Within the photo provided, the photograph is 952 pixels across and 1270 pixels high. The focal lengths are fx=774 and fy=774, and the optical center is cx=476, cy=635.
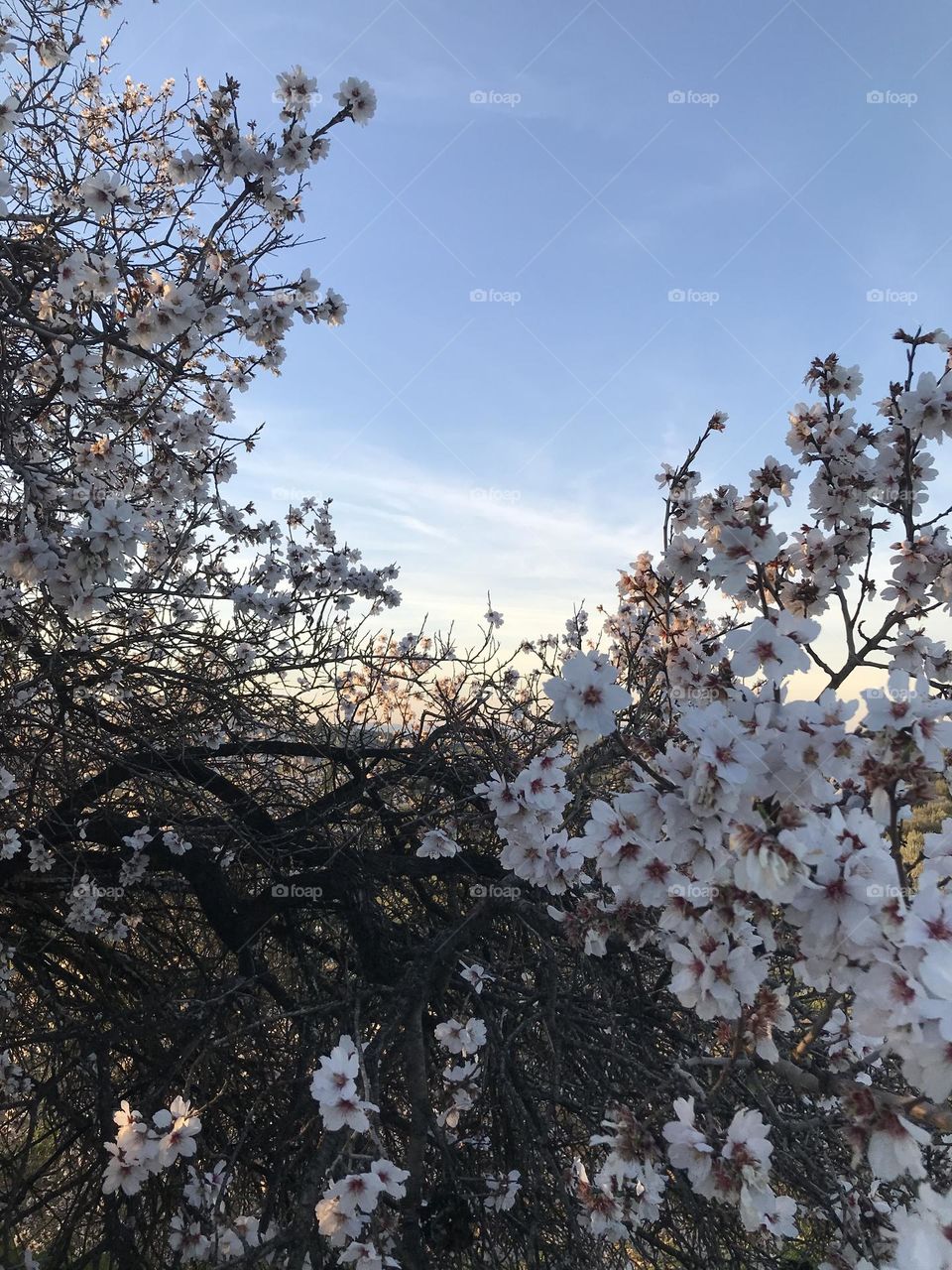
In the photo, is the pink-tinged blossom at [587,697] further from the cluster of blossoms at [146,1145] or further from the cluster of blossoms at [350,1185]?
the cluster of blossoms at [146,1145]

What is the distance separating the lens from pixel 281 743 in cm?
337

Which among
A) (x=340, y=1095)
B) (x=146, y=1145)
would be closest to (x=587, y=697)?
(x=340, y=1095)

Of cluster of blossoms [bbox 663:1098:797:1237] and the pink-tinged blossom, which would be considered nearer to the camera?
cluster of blossoms [bbox 663:1098:797:1237]

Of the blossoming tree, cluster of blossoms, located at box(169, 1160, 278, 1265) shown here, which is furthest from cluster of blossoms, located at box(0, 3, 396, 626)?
cluster of blossoms, located at box(169, 1160, 278, 1265)

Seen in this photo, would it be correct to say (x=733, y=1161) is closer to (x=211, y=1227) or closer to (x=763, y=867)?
(x=763, y=867)

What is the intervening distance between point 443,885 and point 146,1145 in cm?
177

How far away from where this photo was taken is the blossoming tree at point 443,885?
1.51m

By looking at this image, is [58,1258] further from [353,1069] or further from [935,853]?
[935,853]

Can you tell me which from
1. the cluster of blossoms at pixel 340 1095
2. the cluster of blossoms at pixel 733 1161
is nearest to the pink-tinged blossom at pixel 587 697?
the cluster of blossoms at pixel 733 1161

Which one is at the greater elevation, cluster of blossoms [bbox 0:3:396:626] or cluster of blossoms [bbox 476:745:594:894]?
cluster of blossoms [bbox 0:3:396:626]

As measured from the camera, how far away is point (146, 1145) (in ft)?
7.34

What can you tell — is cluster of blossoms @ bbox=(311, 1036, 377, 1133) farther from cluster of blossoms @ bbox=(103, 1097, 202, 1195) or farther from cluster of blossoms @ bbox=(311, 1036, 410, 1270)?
cluster of blossoms @ bbox=(103, 1097, 202, 1195)

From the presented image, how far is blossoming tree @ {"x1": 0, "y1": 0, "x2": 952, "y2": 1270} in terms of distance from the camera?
151cm

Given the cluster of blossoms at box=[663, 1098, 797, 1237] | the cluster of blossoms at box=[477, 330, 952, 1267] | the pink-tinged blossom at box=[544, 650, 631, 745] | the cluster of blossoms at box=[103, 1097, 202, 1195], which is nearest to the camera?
the cluster of blossoms at box=[477, 330, 952, 1267]
